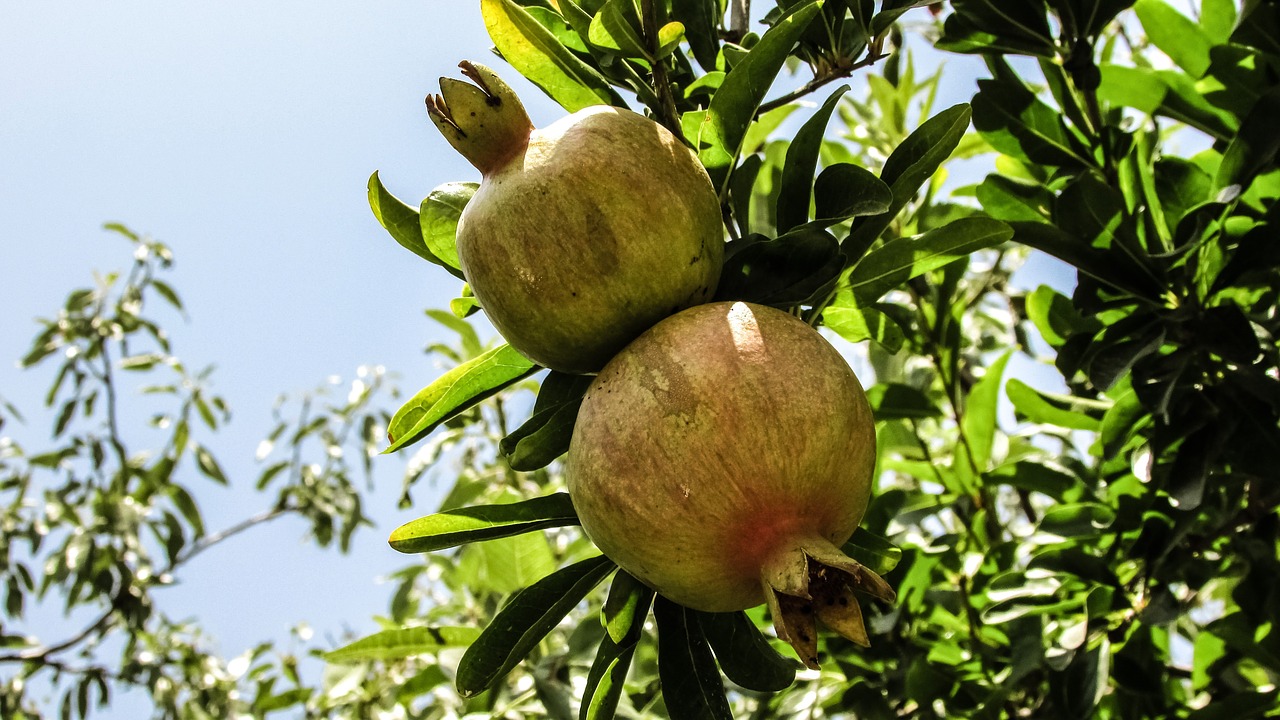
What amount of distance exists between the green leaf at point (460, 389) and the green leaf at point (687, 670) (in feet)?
1.08

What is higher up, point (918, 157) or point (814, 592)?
point (918, 157)

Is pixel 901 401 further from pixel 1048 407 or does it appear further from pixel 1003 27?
pixel 1003 27

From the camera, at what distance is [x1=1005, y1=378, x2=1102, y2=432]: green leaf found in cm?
171

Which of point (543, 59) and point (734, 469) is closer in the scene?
point (734, 469)

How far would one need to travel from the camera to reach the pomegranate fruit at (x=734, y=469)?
2.70 feet

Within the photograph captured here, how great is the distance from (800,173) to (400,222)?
50cm

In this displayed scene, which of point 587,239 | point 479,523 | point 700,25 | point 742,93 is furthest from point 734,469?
point 700,25

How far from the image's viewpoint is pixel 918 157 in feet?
3.57

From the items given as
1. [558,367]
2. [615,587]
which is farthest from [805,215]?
[615,587]

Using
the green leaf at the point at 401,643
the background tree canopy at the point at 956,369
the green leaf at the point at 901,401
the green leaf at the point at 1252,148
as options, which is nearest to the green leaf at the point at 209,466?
the background tree canopy at the point at 956,369

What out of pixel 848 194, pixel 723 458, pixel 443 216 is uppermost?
pixel 443 216

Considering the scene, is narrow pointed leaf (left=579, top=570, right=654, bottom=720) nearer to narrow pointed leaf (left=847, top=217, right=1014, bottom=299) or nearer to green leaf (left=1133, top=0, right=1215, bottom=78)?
narrow pointed leaf (left=847, top=217, right=1014, bottom=299)

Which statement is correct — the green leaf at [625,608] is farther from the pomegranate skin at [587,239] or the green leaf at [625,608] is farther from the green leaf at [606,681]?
the pomegranate skin at [587,239]

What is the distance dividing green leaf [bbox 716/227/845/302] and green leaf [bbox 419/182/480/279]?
33 cm
